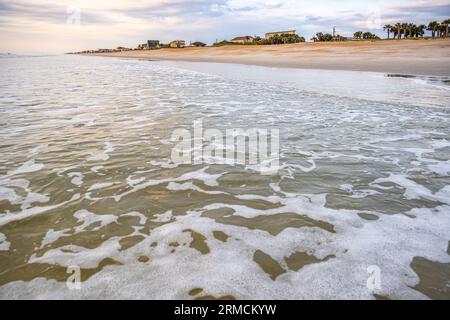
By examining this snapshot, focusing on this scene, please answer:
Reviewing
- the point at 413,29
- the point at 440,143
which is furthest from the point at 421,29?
the point at 440,143

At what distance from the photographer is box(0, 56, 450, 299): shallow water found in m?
2.56

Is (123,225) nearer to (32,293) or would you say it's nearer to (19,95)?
(32,293)

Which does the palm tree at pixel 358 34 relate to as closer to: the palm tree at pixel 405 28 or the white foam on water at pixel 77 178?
the palm tree at pixel 405 28

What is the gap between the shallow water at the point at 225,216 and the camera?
2562mm

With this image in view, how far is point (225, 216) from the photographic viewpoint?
3.52 m

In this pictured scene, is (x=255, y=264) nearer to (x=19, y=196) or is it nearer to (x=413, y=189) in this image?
(x=413, y=189)

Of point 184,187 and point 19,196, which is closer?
point 19,196

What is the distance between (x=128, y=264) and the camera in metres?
2.75

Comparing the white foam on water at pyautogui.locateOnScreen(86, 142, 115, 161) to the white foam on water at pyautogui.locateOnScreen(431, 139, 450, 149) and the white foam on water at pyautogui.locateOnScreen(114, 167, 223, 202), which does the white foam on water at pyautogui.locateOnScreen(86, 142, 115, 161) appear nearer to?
the white foam on water at pyautogui.locateOnScreen(114, 167, 223, 202)

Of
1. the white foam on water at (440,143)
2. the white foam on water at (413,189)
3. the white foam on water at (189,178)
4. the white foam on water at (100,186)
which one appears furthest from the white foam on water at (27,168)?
the white foam on water at (440,143)
